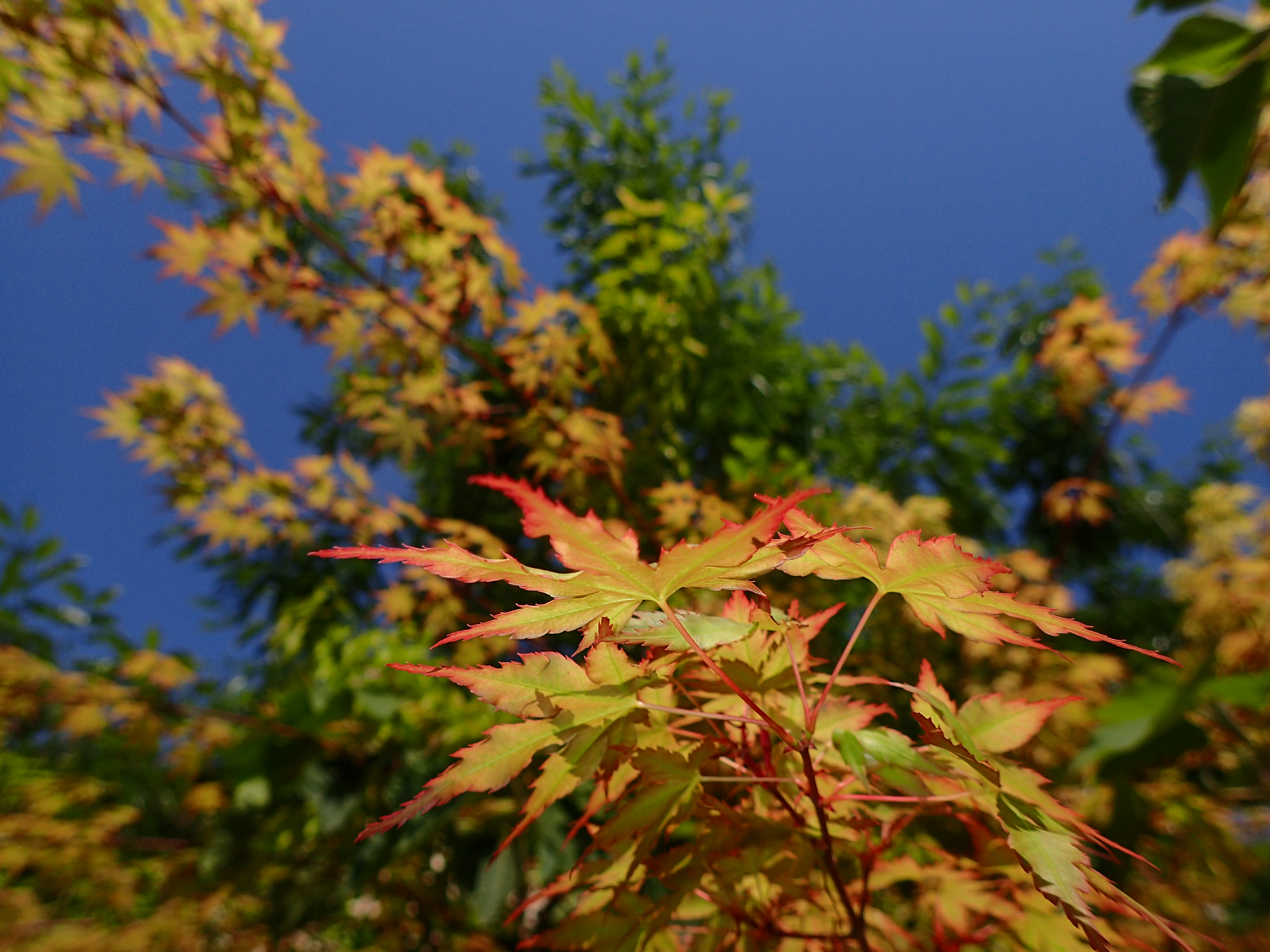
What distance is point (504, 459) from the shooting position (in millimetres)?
2654

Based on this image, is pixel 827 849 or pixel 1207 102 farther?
pixel 1207 102

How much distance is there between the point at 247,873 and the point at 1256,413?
4322 mm

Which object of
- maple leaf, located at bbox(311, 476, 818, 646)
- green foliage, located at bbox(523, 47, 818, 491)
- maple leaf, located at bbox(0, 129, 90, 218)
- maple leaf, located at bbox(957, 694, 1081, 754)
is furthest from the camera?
green foliage, located at bbox(523, 47, 818, 491)

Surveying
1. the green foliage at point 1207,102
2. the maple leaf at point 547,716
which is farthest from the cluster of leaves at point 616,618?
the green foliage at point 1207,102

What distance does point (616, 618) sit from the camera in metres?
0.40

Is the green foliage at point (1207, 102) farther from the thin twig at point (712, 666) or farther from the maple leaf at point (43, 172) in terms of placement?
the maple leaf at point (43, 172)

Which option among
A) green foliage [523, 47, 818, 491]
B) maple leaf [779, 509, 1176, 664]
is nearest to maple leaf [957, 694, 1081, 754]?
maple leaf [779, 509, 1176, 664]

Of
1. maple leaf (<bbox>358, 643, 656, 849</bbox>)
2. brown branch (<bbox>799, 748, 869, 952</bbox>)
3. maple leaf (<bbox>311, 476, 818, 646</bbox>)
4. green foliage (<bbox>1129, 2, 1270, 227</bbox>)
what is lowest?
brown branch (<bbox>799, 748, 869, 952</bbox>)

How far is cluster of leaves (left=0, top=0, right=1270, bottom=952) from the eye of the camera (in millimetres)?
425

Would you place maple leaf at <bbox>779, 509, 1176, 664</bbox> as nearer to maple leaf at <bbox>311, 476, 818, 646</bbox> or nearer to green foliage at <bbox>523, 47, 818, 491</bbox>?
maple leaf at <bbox>311, 476, 818, 646</bbox>

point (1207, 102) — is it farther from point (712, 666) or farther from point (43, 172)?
point (43, 172)

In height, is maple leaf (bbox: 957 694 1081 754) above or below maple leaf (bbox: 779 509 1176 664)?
below

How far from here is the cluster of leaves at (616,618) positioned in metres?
0.43

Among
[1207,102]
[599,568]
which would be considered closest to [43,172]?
[599,568]
